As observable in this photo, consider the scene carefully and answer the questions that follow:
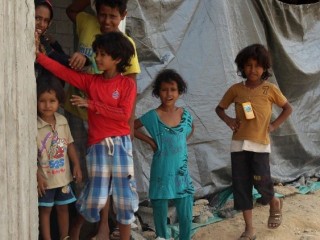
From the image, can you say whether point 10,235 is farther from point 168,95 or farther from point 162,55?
point 162,55

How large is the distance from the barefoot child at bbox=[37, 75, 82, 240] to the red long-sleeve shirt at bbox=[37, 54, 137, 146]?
12 centimetres

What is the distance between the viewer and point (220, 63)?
16.6 ft

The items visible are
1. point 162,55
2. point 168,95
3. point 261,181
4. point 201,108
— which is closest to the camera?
point 168,95

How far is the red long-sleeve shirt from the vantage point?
3.06 meters

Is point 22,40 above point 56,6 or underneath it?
underneath

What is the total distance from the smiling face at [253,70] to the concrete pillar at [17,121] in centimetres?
214

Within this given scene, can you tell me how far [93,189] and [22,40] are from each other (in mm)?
1278

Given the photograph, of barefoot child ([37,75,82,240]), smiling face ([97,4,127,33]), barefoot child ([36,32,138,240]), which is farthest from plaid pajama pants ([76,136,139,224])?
smiling face ([97,4,127,33])

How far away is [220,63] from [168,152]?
162 cm

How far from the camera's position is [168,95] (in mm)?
3740

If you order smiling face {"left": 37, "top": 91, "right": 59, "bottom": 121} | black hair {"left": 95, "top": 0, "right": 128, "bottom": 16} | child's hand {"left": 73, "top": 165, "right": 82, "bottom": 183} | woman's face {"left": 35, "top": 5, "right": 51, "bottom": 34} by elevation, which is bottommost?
child's hand {"left": 73, "top": 165, "right": 82, "bottom": 183}

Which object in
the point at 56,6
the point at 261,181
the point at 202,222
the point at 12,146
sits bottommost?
the point at 202,222

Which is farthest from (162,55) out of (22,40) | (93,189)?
(22,40)

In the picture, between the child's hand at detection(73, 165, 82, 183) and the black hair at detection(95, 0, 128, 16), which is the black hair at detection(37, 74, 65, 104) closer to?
the child's hand at detection(73, 165, 82, 183)
